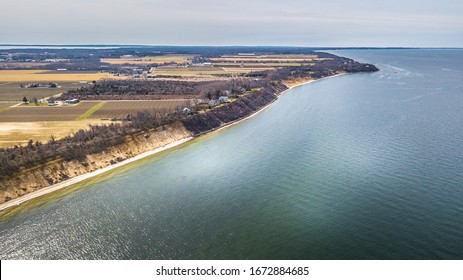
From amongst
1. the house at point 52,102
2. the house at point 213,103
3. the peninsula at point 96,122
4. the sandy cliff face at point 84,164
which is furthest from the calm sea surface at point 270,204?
the house at point 52,102

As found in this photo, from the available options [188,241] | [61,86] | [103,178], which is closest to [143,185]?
[103,178]

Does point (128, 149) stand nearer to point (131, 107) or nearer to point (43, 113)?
point (131, 107)

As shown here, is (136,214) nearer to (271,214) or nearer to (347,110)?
(271,214)

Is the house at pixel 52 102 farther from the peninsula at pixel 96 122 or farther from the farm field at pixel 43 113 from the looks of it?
the farm field at pixel 43 113

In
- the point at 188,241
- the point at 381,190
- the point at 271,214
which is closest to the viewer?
the point at 188,241

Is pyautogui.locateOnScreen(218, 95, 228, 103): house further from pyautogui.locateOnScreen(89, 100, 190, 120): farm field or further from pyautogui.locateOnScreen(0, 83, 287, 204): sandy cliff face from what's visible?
pyautogui.locateOnScreen(89, 100, 190, 120): farm field

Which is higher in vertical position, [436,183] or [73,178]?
[436,183]

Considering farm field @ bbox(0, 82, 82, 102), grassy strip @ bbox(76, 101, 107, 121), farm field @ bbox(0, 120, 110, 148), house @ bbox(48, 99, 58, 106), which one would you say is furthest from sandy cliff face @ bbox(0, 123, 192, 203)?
farm field @ bbox(0, 82, 82, 102)
